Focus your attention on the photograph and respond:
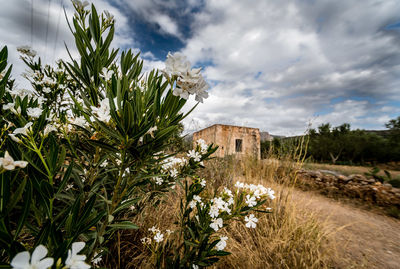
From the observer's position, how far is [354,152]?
1639 centimetres

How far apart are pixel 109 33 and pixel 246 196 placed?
123cm

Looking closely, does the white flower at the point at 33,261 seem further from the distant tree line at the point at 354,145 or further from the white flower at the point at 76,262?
the distant tree line at the point at 354,145

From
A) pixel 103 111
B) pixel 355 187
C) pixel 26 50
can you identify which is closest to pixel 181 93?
pixel 103 111

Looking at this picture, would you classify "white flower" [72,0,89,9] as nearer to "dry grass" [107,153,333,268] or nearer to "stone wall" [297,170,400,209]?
"dry grass" [107,153,333,268]

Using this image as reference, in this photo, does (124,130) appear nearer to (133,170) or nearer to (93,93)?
(133,170)

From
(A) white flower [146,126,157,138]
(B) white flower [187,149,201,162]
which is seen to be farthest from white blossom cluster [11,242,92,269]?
(B) white flower [187,149,201,162]

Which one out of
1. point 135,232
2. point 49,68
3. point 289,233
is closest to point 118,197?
point 135,232

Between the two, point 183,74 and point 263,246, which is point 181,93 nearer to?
point 183,74

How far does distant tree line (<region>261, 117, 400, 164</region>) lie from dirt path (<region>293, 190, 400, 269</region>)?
25.6 feet

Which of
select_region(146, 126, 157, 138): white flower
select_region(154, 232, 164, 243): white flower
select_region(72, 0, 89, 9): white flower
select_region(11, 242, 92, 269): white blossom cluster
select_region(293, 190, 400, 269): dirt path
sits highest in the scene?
select_region(72, 0, 89, 9): white flower

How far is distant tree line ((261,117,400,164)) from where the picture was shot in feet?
37.8

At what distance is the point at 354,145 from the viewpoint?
16.2m

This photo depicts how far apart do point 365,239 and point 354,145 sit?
1877 cm

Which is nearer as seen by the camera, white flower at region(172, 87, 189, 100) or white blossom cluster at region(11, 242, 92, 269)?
white blossom cluster at region(11, 242, 92, 269)
